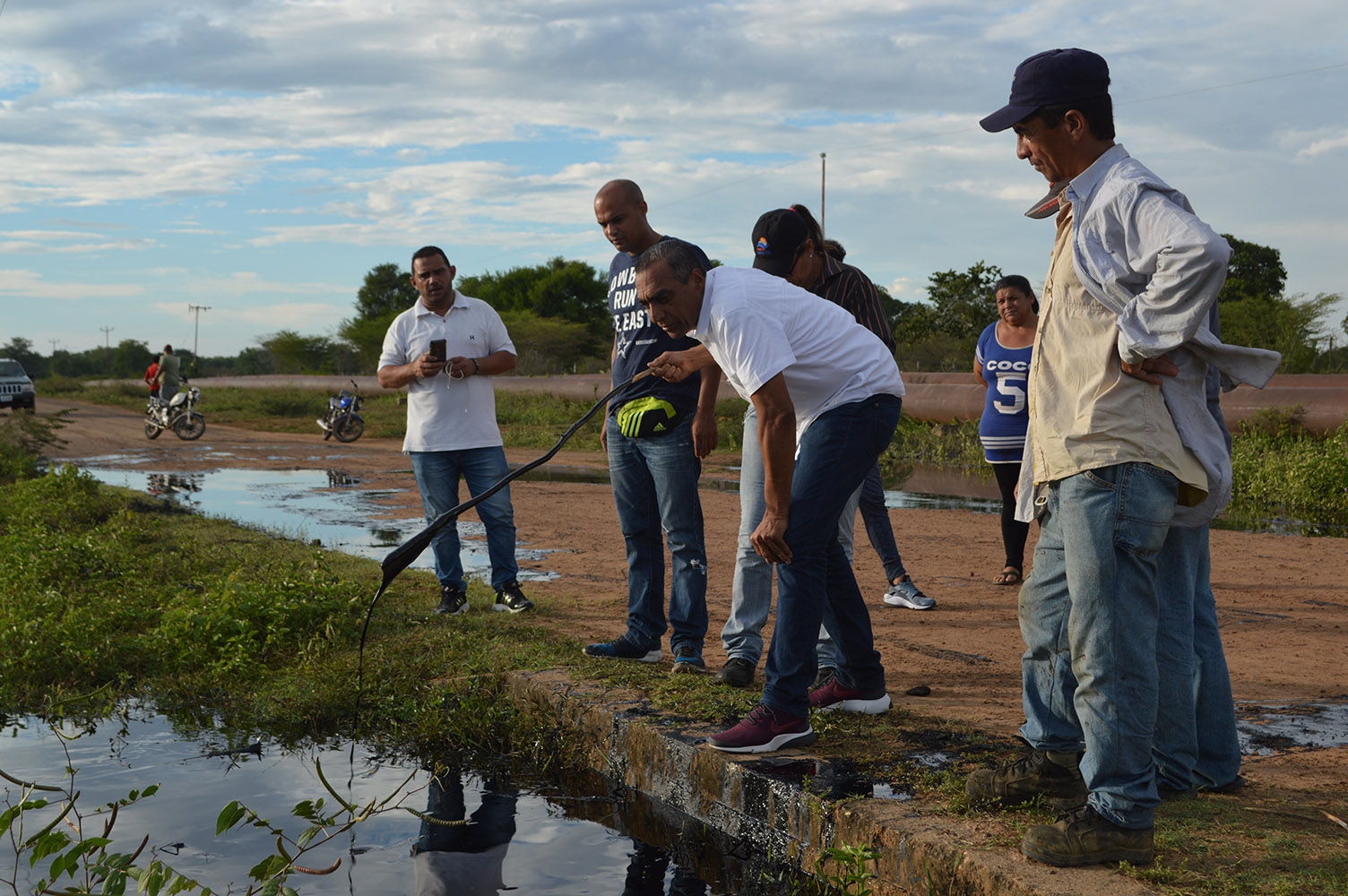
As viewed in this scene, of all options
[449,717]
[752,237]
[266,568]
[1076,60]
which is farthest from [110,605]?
[1076,60]

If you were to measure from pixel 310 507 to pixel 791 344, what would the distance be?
947 centimetres

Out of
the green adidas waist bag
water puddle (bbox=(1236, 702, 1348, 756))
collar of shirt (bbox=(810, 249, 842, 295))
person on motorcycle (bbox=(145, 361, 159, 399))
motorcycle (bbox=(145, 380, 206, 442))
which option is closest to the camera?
water puddle (bbox=(1236, 702, 1348, 756))

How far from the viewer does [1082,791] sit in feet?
10.3

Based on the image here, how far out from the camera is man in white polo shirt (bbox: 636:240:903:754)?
355cm

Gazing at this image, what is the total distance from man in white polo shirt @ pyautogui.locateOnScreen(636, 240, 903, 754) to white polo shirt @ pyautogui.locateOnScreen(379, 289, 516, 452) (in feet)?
8.89

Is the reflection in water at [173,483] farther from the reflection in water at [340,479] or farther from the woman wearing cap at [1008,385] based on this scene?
the woman wearing cap at [1008,385]

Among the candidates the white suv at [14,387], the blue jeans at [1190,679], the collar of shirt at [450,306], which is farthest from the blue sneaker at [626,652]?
the white suv at [14,387]

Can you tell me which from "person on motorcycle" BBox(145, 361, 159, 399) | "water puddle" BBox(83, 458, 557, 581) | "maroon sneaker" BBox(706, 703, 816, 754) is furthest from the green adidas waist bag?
"person on motorcycle" BBox(145, 361, 159, 399)

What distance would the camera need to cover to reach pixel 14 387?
31.9 meters

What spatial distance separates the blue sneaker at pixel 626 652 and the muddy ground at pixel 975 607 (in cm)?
29

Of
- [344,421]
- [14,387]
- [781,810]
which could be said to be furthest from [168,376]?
[781,810]

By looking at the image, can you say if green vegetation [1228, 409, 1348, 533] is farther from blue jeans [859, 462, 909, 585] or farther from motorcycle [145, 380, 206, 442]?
motorcycle [145, 380, 206, 442]

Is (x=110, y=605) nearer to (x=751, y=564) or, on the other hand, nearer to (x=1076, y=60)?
(x=751, y=564)

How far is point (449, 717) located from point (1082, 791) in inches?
94.7
